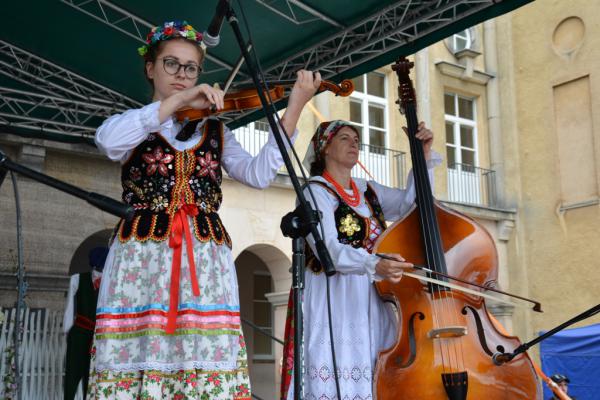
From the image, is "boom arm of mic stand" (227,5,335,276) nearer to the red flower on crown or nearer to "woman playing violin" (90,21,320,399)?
"woman playing violin" (90,21,320,399)

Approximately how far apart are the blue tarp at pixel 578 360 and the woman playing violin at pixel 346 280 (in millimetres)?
6290

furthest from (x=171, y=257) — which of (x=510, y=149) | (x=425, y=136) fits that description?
(x=510, y=149)

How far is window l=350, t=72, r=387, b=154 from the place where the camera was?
1377cm

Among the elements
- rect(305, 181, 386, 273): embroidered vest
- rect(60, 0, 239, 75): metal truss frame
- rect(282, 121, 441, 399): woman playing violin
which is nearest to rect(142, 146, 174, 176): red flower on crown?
rect(282, 121, 441, 399): woman playing violin

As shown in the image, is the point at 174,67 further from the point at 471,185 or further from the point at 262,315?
the point at 471,185

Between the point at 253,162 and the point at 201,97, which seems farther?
the point at 253,162

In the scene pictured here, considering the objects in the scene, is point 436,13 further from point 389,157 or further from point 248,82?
point 389,157

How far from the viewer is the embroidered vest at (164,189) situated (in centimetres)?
252

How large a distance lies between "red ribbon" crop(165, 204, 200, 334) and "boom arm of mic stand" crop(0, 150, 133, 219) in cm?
37

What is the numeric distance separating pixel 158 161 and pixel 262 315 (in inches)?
459

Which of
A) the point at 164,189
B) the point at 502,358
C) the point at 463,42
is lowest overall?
the point at 502,358

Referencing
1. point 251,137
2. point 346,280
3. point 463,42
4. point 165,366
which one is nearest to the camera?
point 165,366

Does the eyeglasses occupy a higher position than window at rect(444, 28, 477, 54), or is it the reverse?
window at rect(444, 28, 477, 54)

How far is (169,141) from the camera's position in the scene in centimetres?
260
